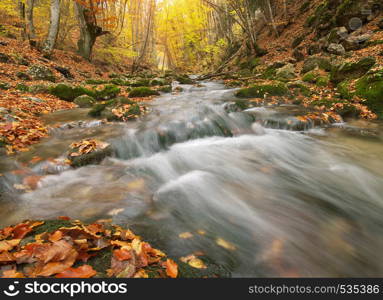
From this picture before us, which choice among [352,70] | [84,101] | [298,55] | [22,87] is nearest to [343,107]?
[352,70]

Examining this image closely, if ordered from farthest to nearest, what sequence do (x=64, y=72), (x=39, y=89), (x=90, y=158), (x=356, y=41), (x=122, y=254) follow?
1. (x=64, y=72)
2. (x=356, y=41)
3. (x=39, y=89)
4. (x=90, y=158)
5. (x=122, y=254)

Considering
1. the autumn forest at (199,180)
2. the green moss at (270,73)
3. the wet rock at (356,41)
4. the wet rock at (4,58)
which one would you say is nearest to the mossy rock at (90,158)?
the autumn forest at (199,180)

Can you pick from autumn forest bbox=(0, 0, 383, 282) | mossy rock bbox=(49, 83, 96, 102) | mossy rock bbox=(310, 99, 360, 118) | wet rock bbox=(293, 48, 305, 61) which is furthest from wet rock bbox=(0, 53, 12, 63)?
wet rock bbox=(293, 48, 305, 61)

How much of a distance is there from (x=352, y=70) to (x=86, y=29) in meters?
15.9

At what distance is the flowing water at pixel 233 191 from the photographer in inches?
81.1

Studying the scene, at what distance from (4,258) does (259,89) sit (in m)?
8.47

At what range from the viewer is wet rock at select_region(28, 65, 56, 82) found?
940 cm

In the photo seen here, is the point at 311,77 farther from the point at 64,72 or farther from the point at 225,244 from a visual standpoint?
the point at 64,72

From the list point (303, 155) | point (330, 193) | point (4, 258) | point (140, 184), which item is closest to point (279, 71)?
point (303, 155)

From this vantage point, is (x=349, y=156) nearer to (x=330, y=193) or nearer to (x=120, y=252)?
(x=330, y=193)

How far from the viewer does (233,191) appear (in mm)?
3180

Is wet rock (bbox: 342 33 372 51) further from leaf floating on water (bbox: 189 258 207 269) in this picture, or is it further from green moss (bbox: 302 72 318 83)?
leaf floating on water (bbox: 189 258 207 269)

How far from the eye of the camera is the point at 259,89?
8320 millimetres

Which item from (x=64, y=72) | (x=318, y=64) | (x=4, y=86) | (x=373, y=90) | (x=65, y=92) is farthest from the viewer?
(x=64, y=72)
